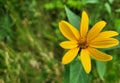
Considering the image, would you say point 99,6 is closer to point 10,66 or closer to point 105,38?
point 10,66

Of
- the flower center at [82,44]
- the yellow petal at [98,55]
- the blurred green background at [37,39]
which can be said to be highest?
the flower center at [82,44]

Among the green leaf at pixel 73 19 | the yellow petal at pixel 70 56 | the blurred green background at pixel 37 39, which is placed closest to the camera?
the yellow petal at pixel 70 56

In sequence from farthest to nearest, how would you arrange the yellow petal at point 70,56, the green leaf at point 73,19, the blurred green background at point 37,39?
the blurred green background at point 37,39
the green leaf at point 73,19
the yellow petal at point 70,56

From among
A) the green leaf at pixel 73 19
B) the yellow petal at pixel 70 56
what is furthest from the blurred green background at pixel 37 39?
the yellow petal at pixel 70 56

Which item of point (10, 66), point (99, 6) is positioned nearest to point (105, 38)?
point (10, 66)

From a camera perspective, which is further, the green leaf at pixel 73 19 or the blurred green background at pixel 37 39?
the blurred green background at pixel 37 39

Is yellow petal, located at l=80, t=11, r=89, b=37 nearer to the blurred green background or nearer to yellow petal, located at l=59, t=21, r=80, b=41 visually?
yellow petal, located at l=59, t=21, r=80, b=41

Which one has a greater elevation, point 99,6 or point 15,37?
point 99,6

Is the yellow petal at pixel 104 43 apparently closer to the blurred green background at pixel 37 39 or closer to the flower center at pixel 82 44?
the flower center at pixel 82 44
